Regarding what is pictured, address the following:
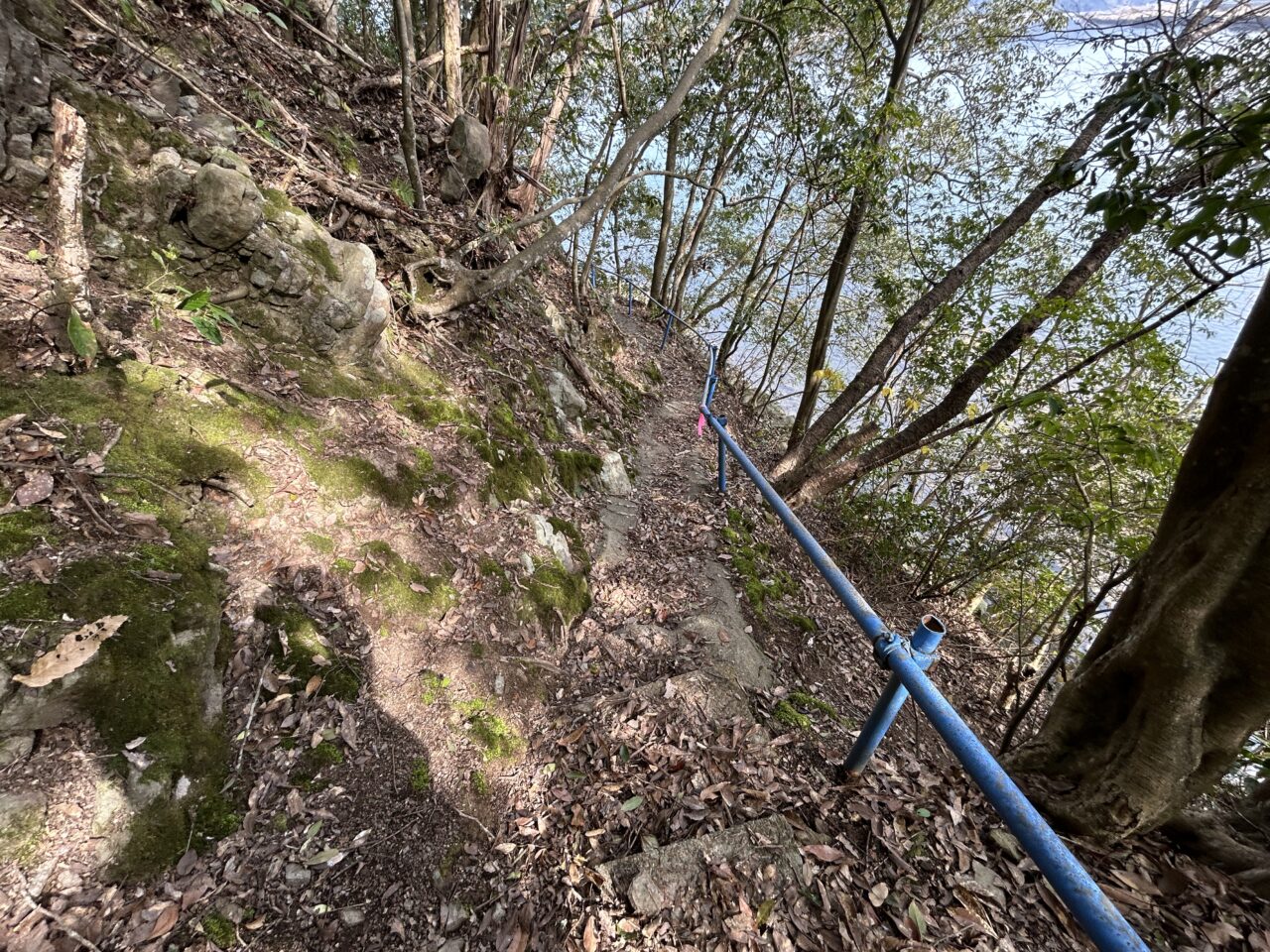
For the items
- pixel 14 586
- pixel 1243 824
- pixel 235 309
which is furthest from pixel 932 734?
pixel 235 309

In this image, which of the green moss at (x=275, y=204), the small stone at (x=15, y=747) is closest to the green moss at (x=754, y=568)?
the small stone at (x=15, y=747)

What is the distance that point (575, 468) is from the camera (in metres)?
5.59

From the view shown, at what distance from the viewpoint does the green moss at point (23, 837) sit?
4.97 ft

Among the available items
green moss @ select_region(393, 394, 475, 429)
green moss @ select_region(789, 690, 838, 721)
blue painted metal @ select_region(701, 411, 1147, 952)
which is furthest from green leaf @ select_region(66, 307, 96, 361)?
green moss @ select_region(789, 690, 838, 721)

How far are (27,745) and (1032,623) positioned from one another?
37.4 ft

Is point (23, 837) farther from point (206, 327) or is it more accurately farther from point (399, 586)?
point (206, 327)

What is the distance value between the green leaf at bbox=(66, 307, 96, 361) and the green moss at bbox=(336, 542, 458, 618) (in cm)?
156

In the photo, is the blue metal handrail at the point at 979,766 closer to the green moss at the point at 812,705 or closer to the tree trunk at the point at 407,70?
the green moss at the point at 812,705

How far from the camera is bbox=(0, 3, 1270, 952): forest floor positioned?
1828 mm

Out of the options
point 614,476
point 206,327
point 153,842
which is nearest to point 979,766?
point 153,842

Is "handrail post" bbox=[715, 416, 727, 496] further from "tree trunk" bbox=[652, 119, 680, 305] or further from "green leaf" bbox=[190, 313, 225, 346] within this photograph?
"tree trunk" bbox=[652, 119, 680, 305]

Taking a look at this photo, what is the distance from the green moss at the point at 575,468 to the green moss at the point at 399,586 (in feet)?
7.40

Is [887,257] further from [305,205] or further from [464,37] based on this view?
[305,205]

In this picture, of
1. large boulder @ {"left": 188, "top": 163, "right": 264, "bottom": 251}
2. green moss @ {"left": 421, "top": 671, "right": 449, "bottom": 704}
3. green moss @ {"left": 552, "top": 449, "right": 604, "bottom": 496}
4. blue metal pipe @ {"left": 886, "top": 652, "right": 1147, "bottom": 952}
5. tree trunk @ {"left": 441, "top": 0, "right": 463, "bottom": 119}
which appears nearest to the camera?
blue metal pipe @ {"left": 886, "top": 652, "right": 1147, "bottom": 952}
